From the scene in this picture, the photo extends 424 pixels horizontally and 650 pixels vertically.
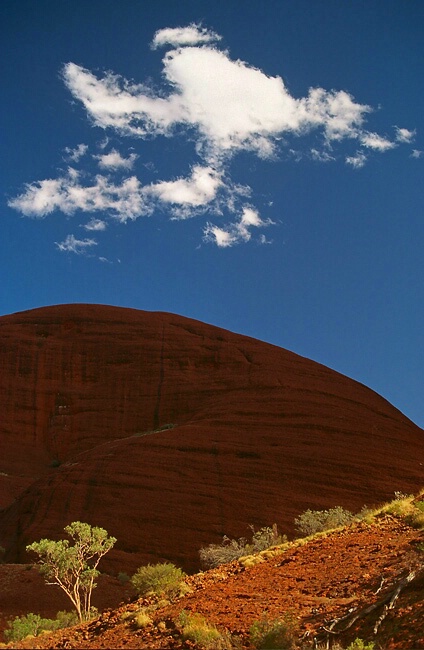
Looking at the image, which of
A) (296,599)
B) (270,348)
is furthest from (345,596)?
(270,348)

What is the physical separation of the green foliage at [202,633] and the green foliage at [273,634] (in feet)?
1.10

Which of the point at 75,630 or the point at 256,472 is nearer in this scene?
the point at 75,630

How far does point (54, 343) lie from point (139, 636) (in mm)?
42821

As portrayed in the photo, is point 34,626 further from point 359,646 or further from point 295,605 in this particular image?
point 359,646

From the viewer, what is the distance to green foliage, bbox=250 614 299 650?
6.66 metres

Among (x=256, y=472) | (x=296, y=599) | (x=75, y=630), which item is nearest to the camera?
(x=296, y=599)

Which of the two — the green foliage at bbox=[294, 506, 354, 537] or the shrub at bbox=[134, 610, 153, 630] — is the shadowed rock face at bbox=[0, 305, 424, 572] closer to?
the green foliage at bbox=[294, 506, 354, 537]

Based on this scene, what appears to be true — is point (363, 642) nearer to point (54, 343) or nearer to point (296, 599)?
point (296, 599)

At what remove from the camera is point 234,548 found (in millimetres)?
21906

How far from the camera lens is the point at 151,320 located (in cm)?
4884

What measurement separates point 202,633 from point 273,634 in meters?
0.92

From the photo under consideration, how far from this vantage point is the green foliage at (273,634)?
6656 millimetres

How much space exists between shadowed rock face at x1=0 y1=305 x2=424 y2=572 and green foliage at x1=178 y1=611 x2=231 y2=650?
17.4 meters

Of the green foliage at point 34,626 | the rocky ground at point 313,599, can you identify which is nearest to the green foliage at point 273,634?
the rocky ground at point 313,599
